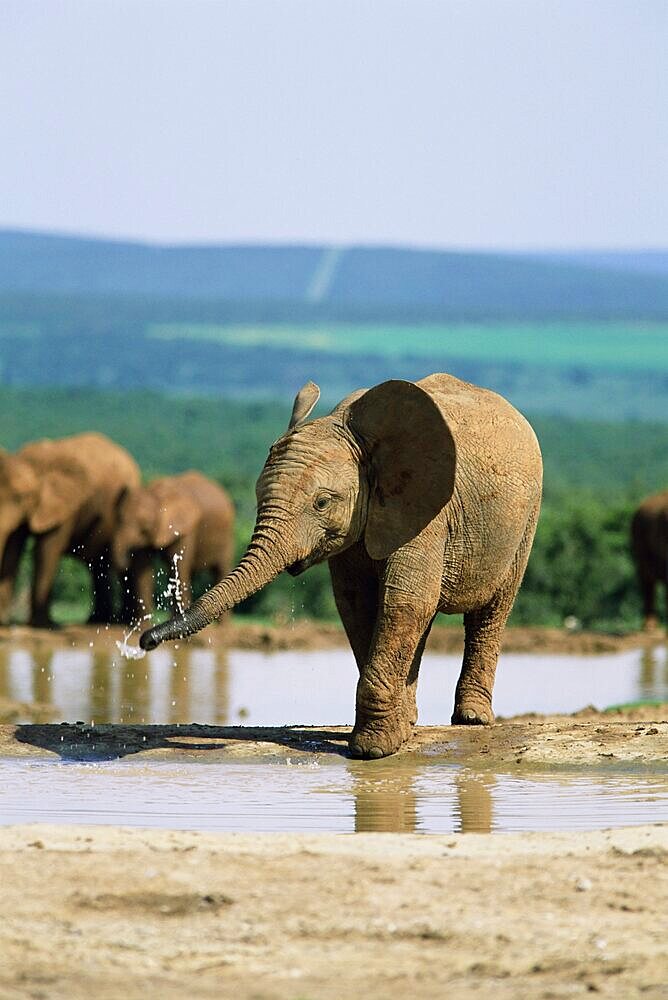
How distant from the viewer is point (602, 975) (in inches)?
236

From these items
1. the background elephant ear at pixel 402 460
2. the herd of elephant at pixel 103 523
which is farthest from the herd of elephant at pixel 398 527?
the herd of elephant at pixel 103 523

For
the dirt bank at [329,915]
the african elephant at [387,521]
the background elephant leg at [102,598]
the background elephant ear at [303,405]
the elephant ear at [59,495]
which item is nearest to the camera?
the dirt bank at [329,915]

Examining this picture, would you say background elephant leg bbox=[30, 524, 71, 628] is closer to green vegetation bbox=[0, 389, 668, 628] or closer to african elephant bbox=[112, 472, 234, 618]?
african elephant bbox=[112, 472, 234, 618]

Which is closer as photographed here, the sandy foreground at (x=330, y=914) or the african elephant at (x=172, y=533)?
the sandy foreground at (x=330, y=914)

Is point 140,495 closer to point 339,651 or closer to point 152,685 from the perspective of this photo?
point 339,651

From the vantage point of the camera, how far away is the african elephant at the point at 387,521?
9.98 m

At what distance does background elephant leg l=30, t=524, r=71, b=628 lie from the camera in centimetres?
2442

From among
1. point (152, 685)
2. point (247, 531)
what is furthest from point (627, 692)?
point (247, 531)

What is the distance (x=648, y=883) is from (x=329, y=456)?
361 centimetres

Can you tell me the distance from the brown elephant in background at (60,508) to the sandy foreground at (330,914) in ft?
55.9

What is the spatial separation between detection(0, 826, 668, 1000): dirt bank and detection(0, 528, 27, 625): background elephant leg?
A: 54.8 feet

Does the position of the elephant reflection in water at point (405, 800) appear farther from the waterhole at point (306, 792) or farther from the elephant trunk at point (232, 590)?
the elephant trunk at point (232, 590)

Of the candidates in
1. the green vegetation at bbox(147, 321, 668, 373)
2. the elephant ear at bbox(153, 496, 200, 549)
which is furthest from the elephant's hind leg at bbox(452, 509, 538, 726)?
the green vegetation at bbox(147, 321, 668, 373)

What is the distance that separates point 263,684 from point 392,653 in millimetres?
7187
